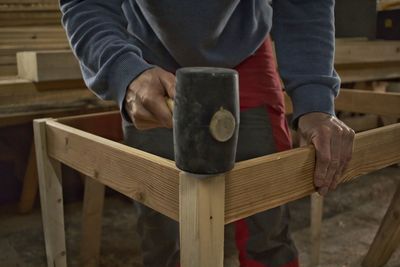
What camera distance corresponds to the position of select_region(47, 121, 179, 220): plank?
1.92ft

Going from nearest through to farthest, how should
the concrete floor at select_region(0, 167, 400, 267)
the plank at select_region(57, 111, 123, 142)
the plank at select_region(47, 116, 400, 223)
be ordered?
the plank at select_region(47, 116, 400, 223) < the plank at select_region(57, 111, 123, 142) < the concrete floor at select_region(0, 167, 400, 267)

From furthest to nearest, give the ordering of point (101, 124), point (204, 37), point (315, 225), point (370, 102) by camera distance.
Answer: point (315, 225)
point (370, 102)
point (101, 124)
point (204, 37)

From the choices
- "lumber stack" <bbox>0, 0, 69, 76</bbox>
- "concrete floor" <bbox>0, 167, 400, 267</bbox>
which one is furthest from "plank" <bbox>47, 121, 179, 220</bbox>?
"lumber stack" <bbox>0, 0, 69, 76</bbox>

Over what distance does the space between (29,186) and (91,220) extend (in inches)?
30.2

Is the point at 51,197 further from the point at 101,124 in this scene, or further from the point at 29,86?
the point at 29,86

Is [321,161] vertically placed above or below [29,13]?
below

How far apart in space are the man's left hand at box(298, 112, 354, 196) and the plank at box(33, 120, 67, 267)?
55 cm

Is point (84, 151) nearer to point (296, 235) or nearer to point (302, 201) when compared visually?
point (296, 235)

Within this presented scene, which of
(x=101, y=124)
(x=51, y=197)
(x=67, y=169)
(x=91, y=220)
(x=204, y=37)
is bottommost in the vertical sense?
(x=67, y=169)

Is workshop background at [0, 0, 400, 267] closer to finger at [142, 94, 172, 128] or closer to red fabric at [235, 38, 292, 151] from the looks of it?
red fabric at [235, 38, 292, 151]

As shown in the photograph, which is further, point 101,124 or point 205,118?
point 101,124

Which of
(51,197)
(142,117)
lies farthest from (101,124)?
(142,117)

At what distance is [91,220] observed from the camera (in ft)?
4.10

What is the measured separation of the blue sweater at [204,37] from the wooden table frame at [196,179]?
0.10 meters
